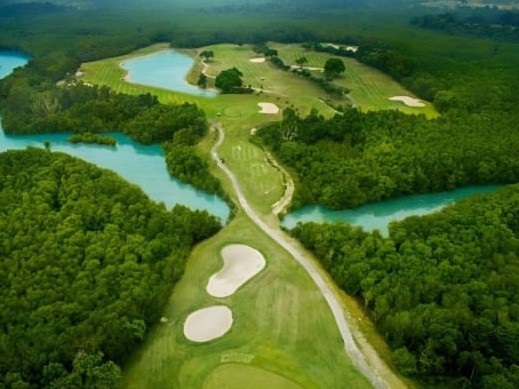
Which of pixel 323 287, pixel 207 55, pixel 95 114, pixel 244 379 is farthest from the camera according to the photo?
pixel 207 55

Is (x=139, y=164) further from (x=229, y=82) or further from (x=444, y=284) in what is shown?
(x=444, y=284)

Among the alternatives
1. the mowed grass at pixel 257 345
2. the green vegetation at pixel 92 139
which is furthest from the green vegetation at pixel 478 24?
the mowed grass at pixel 257 345

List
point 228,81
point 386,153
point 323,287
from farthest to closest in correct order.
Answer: point 228,81 → point 386,153 → point 323,287

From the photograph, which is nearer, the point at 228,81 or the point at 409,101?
the point at 409,101

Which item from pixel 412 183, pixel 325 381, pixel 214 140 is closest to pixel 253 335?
pixel 325 381

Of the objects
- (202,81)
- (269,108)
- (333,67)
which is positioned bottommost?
(202,81)

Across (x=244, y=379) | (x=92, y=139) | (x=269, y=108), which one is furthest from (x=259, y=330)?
(x=269, y=108)

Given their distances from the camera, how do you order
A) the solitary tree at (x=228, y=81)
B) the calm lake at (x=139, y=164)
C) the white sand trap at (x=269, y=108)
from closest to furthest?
the calm lake at (x=139, y=164) → the white sand trap at (x=269, y=108) → the solitary tree at (x=228, y=81)

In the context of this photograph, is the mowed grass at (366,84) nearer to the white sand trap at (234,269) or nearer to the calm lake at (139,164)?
the calm lake at (139,164)
